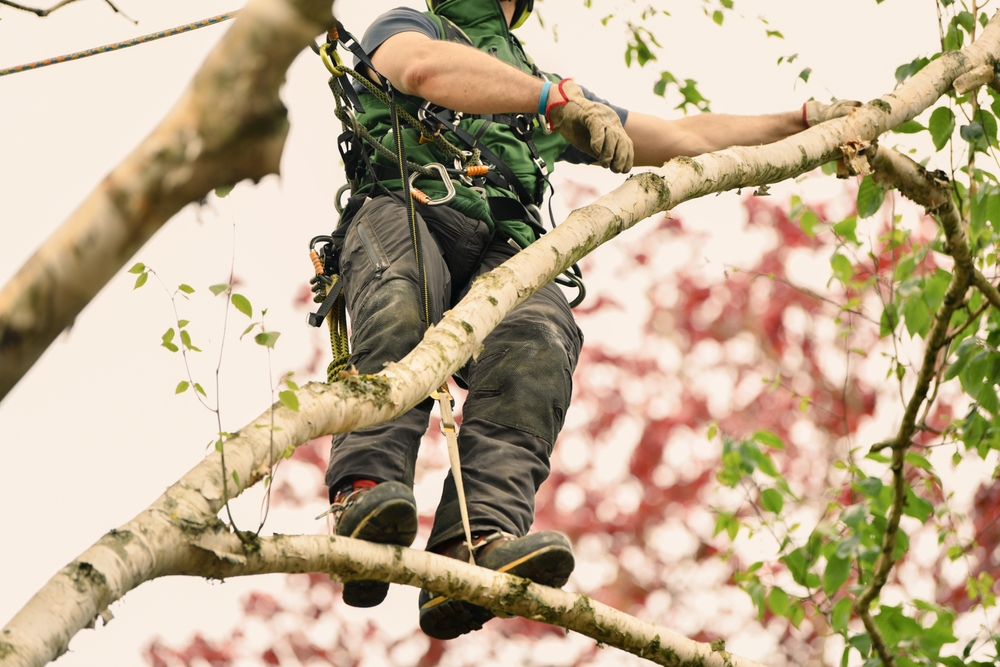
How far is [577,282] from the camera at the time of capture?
304 cm

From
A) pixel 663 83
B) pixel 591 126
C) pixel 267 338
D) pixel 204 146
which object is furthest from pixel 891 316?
pixel 204 146

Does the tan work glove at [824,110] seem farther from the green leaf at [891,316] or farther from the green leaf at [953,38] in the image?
the green leaf at [891,316]

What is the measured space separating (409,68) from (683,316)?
6.37 meters

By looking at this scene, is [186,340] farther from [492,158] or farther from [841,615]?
[841,615]

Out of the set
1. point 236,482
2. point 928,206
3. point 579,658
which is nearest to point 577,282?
point 928,206

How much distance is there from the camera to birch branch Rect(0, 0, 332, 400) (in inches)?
32.3

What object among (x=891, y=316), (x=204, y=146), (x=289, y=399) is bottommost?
(x=204, y=146)

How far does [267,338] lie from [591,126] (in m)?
1.09

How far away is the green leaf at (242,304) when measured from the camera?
1.83 metres

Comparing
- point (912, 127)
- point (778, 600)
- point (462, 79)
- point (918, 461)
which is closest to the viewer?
point (462, 79)

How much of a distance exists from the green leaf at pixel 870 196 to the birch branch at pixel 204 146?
2.42m

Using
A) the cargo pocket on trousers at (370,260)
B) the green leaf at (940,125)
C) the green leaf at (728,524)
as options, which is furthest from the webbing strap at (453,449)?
the green leaf at (940,125)

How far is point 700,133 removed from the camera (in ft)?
10.7

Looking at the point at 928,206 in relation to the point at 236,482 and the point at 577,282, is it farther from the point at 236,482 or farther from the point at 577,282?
the point at 236,482
